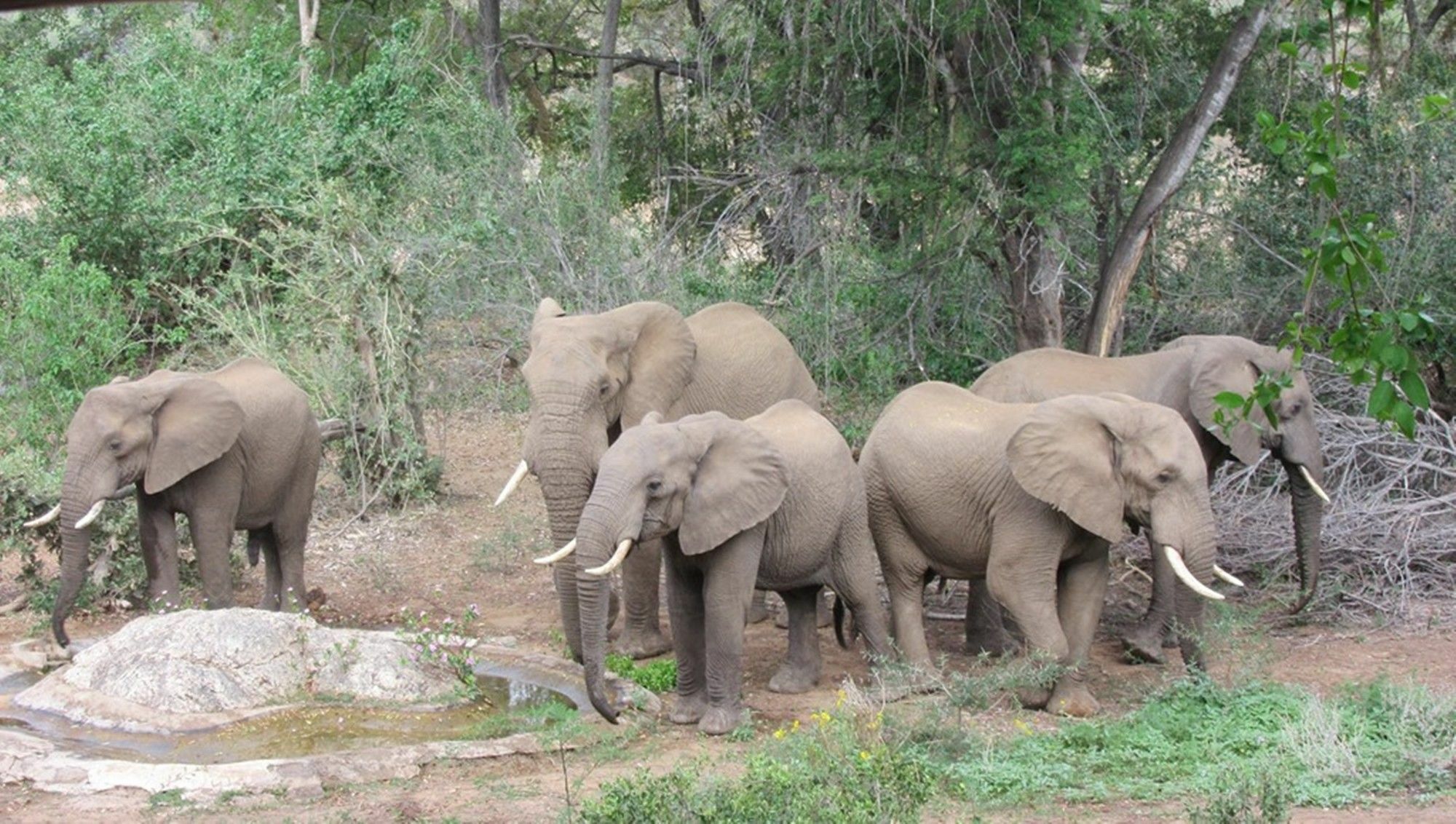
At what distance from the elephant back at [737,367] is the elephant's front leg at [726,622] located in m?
1.85

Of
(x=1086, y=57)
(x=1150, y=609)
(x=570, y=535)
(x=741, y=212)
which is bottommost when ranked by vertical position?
(x=1150, y=609)

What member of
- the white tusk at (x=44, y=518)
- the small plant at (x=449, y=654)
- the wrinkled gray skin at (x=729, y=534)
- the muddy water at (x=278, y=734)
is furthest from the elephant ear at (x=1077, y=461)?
the white tusk at (x=44, y=518)

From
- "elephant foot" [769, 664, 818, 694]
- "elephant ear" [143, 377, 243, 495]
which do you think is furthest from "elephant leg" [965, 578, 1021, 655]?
"elephant ear" [143, 377, 243, 495]

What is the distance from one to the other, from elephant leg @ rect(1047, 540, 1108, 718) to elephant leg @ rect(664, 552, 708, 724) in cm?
183

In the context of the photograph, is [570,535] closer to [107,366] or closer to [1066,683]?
[1066,683]

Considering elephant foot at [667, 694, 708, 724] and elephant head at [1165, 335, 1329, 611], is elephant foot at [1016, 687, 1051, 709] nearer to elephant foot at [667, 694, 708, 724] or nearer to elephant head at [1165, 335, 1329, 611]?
elephant foot at [667, 694, 708, 724]

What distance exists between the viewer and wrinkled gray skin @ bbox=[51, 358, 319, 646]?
378 inches

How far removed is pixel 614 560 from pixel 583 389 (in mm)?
1863

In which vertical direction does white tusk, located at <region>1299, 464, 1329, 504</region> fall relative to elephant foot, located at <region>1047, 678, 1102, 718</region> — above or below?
above

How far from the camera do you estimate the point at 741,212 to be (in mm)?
14203

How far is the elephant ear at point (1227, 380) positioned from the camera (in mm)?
10086

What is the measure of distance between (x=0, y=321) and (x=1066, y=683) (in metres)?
8.69

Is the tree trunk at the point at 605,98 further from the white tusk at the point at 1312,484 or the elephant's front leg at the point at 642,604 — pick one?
the white tusk at the point at 1312,484

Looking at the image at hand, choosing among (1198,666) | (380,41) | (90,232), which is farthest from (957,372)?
(380,41)
